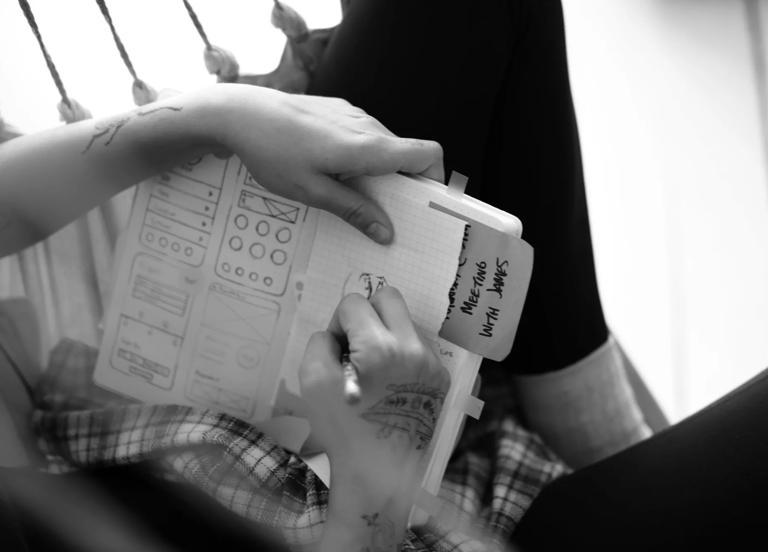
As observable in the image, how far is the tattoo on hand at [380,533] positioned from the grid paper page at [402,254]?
5.7 inches

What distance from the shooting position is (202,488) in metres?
0.64

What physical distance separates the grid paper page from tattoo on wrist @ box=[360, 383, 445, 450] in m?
0.05

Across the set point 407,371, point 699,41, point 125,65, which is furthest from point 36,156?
point 699,41

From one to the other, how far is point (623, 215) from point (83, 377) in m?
0.82

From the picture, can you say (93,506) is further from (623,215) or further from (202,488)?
(623,215)

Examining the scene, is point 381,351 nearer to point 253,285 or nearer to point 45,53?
point 253,285

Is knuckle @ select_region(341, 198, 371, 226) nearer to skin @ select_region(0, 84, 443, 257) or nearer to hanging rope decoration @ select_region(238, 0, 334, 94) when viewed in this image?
skin @ select_region(0, 84, 443, 257)

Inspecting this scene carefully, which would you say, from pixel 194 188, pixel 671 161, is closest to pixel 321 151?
pixel 194 188

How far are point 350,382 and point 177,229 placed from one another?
24 cm

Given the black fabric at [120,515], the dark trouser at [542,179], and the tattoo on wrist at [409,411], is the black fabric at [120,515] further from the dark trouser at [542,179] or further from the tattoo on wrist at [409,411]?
the dark trouser at [542,179]

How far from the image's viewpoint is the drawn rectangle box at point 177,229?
66 centimetres

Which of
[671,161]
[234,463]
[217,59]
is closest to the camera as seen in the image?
[234,463]

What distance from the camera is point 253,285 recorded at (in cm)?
66

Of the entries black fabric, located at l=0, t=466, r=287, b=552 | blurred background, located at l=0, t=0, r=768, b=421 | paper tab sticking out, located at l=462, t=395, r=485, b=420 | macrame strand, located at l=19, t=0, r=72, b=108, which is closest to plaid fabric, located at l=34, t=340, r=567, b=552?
black fabric, located at l=0, t=466, r=287, b=552
